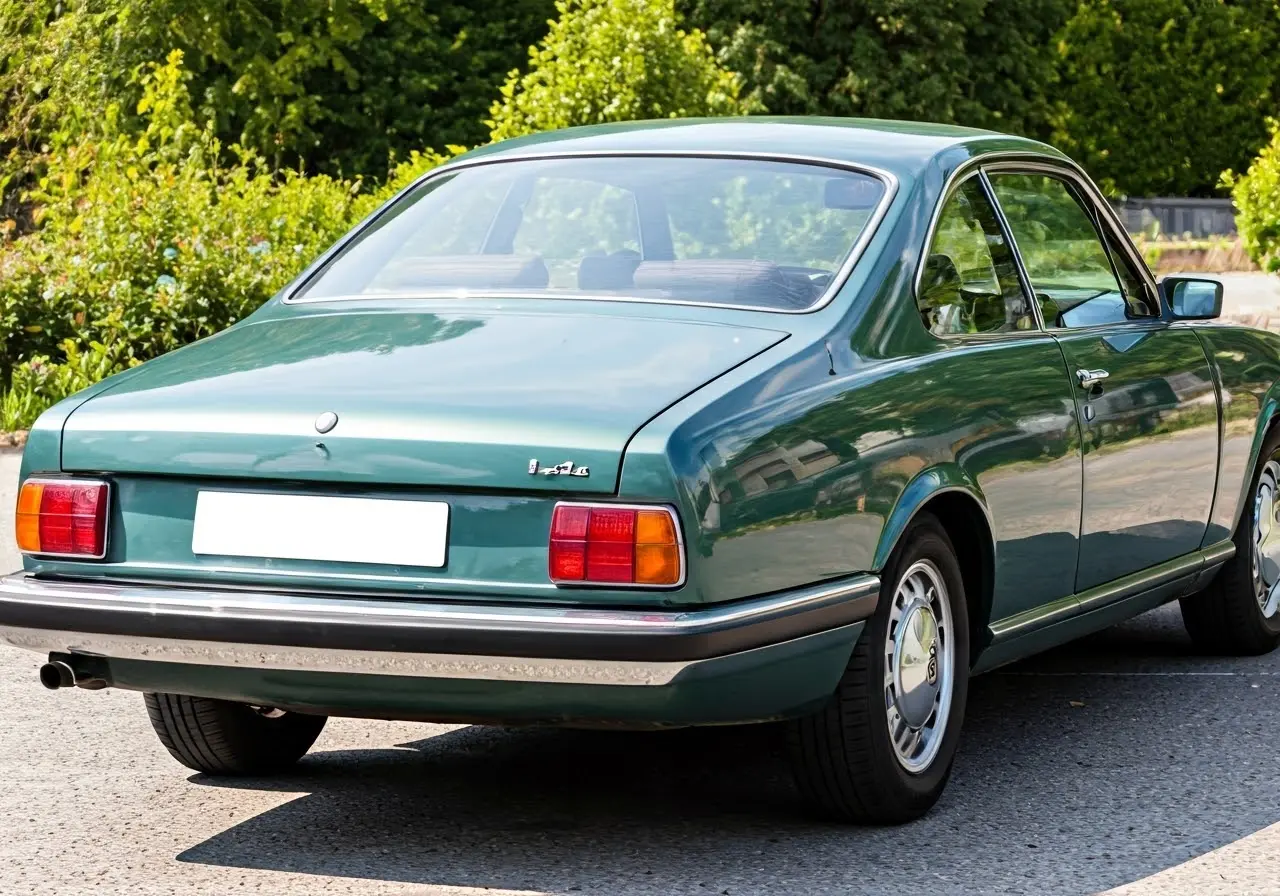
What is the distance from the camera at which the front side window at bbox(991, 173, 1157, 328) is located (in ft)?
19.2

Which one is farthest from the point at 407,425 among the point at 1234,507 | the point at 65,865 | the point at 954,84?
the point at 954,84

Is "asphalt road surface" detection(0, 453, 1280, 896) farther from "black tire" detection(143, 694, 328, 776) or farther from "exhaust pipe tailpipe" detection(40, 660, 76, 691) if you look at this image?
"exhaust pipe tailpipe" detection(40, 660, 76, 691)

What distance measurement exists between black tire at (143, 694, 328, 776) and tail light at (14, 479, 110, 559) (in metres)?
0.76

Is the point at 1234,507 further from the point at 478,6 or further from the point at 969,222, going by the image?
the point at 478,6

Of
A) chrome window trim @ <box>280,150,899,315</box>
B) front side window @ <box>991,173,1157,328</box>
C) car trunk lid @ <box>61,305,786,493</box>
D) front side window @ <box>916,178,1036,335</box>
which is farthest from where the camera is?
front side window @ <box>991,173,1157,328</box>

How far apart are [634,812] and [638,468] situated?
1.24 m

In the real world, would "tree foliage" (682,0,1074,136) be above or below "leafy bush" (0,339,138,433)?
above

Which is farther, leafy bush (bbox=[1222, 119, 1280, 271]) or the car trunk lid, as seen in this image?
leafy bush (bbox=[1222, 119, 1280, 271])

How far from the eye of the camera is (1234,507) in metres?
6.71

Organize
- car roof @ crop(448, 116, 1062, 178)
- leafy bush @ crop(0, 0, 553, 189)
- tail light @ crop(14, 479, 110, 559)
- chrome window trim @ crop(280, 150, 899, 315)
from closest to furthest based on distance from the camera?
1. tail light @ crop(14, 479, 110, 559)
2. chrome window trim @ crop(280, 150, 899, 315)
3. car roof @ crop(448, 116, 1062, 178)
4. leafy bush @ crop(0, 0, 553, 189)

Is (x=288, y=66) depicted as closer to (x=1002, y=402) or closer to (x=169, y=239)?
(x=169, y=239)

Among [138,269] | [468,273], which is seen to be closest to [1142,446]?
[468,273]

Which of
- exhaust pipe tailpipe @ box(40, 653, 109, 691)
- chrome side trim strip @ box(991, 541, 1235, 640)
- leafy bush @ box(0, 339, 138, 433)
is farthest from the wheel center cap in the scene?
leafy bush @ box(0, 339, 138, 433)

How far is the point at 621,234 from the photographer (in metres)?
5.38
